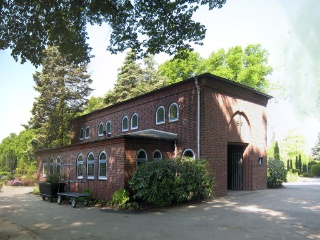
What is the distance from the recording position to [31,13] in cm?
1207

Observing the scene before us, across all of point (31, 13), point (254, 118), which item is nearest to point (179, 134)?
point (254, 118)

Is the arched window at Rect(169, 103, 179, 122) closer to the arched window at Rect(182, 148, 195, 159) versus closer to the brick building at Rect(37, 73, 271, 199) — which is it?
the brick building at Rect(37, 73, 271, 199)

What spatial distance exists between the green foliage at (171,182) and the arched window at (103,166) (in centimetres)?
259

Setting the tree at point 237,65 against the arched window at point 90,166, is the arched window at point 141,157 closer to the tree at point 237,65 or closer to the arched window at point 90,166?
the arched window at point 90,166

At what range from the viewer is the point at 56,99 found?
32.7 meters

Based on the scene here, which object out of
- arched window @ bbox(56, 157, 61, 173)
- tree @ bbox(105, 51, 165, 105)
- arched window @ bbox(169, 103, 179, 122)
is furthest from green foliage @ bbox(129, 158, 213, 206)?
tree @ bbox(105, 51, 165, 105)

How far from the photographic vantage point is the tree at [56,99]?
106 feet

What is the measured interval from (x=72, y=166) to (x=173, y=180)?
9.61 metres

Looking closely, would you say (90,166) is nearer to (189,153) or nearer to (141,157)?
(141,157)

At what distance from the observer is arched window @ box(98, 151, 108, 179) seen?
17641 millimetres

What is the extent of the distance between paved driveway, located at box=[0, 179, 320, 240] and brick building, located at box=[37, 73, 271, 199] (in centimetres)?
303

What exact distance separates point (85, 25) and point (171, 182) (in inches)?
309

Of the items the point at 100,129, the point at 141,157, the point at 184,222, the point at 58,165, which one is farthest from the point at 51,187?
the point at 184,222

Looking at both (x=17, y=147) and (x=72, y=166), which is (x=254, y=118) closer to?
(x=72, y=166)
